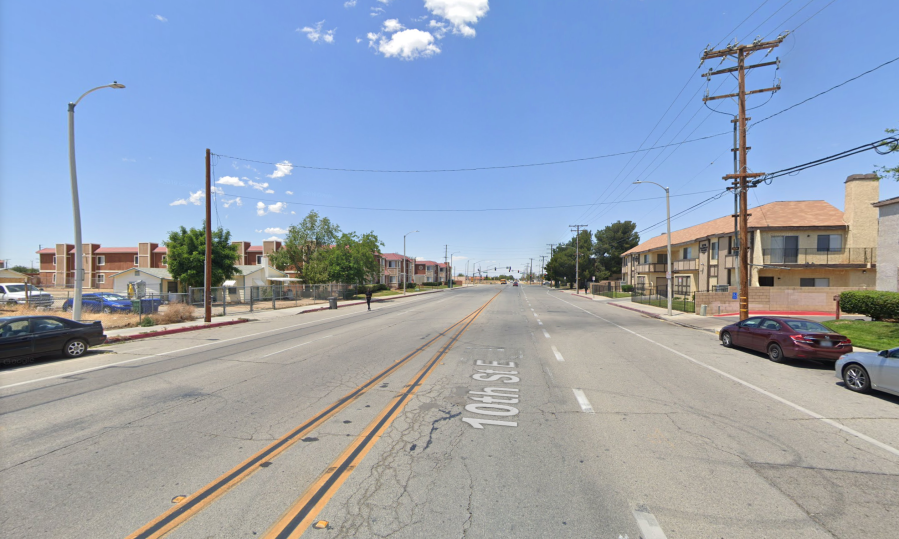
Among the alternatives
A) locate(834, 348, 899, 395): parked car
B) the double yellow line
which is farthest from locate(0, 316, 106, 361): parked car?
locate(834, 348, 899, 395): parked car

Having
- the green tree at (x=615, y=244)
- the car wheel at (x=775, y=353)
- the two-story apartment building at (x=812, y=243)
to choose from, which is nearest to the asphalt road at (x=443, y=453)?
the car wheel at (x=775, y=353)

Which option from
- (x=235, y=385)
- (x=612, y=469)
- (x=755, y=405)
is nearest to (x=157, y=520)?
(x=612, y=469)

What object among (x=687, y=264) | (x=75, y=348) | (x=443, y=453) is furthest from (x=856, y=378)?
(x=687, y=264)

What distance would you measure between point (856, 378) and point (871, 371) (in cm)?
50

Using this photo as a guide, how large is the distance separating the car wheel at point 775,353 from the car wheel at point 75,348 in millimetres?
20855

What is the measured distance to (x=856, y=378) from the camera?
8.61 meters

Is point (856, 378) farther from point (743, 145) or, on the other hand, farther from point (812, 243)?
point (812, 243)

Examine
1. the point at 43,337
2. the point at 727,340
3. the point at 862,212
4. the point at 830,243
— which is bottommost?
the point at 727,340

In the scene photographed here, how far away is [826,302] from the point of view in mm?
27938

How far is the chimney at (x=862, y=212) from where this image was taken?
31.4m

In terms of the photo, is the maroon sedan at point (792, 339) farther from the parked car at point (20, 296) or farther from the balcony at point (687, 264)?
the parked car at point (20, 296)

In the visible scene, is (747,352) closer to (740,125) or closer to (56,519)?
(740,125)

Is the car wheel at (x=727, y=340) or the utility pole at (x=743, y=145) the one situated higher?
the utility pole at (x=743, y=145)

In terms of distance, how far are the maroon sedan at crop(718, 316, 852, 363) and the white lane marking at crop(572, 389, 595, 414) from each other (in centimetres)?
763
